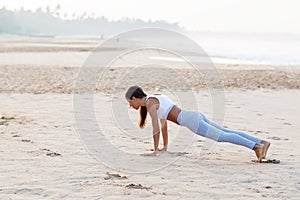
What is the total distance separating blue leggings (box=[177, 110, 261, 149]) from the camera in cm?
657

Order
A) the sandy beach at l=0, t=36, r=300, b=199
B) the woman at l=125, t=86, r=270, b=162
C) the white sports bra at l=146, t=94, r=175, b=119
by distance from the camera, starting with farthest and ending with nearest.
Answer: the white sports bra at l=146, t=94, r=175, b=119 < the woman at l=125, t=86, r=270, b=162 < the sandy beach at l=0, t=36, r=300, b=199

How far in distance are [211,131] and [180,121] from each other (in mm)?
429

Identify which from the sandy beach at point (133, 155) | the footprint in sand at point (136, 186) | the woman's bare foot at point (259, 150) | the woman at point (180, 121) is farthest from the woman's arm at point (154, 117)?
the footprint in sand at point (136, 186)

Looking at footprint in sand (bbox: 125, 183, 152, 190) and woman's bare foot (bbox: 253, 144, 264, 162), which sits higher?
woman's bare foot (bbox: 253, 144, 264, 162)

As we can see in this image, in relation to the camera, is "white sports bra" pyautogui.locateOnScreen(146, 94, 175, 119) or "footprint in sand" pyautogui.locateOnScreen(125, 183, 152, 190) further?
"white sports bra" pyautogui.locateOnScreen(146, 94, 175, 119)

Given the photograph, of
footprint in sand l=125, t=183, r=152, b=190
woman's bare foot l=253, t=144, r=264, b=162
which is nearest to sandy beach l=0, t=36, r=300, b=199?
footprint in sand l=125, t=183, r=152, b=190

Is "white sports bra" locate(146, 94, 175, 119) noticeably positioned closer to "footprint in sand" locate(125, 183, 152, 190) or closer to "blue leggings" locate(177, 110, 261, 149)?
"blue leggings" locate(177, 110, 261, 149)

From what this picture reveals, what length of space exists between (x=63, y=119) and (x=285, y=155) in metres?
4.09

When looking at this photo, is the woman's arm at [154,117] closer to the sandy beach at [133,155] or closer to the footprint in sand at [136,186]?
the sandy beach at [133,155]

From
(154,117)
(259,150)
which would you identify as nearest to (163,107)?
(154,117)

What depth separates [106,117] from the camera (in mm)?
9906

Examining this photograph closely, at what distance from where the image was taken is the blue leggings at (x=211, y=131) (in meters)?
6.57

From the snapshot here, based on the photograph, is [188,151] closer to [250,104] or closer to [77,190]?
[77,190]

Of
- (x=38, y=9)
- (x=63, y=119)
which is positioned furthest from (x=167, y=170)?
(x=38, y=9)
